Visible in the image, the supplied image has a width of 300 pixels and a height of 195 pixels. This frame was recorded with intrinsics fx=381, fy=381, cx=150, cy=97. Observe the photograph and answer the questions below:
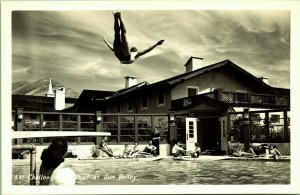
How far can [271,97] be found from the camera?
8227 mm

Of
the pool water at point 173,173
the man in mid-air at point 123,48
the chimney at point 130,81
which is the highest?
the man in mid-air at point 123,48

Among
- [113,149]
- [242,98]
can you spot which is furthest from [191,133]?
[113,149]

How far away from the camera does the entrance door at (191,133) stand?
1002 cm

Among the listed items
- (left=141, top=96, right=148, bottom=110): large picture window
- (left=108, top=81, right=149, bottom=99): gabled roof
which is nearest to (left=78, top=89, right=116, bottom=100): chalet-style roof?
(left=108, top=81, right=149, bottom=99): gabled roof

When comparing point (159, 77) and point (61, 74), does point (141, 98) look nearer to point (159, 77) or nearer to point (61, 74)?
point (159, 77)

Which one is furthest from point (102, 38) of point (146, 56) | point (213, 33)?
point (213, 33)

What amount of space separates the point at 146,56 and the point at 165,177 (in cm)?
242

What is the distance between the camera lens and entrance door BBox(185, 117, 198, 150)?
10.0m

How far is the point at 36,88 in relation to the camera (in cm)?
760

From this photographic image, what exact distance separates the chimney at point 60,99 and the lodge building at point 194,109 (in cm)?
29

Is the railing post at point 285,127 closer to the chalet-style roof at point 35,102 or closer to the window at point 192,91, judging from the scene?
the window at point 192,91

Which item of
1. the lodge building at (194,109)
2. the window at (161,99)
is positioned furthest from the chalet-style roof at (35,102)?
the window at (161,99)

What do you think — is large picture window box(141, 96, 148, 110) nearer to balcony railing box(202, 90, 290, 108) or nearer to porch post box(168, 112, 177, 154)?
porch post box(168, 112, 177, 154)

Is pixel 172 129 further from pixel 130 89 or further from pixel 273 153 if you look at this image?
pixel 273 153
